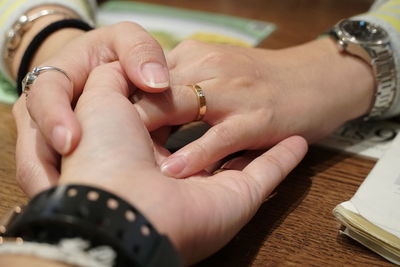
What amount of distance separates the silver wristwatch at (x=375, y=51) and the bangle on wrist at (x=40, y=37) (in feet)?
1.40

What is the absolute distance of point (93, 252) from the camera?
0.35m

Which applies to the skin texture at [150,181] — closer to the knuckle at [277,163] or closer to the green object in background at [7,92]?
the knuckle at [277,163]

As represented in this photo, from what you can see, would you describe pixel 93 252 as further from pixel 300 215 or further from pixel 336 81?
pixel 336 81

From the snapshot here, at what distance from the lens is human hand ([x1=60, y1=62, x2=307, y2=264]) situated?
1.31 feet

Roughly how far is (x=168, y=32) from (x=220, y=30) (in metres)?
0.12

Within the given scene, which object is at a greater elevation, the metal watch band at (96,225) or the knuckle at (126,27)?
the knuckle at (126,27)

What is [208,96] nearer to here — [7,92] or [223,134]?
[223,134]

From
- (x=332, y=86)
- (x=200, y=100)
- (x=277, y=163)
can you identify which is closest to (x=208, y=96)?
(x=200, y=100)

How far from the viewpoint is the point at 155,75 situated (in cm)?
53

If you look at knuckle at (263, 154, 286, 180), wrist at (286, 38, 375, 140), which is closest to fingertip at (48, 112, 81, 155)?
knuckle at (263, 154, 286, 180)

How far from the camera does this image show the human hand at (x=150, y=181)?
40cm

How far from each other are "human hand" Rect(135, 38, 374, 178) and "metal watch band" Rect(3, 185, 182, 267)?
14cm

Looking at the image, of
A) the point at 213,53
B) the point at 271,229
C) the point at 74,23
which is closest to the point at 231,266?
the point at 271,229

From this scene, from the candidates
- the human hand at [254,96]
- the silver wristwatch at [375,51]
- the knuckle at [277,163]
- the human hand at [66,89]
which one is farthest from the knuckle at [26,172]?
the silver wristwatch at [375,51]
